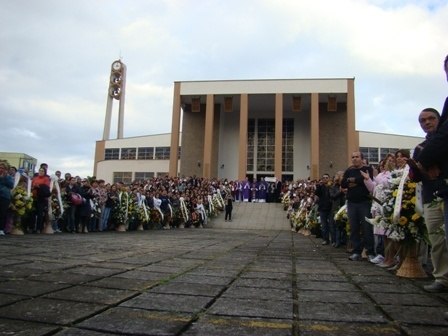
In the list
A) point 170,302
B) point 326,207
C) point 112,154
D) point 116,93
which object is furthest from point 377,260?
point 116,93

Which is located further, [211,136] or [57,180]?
[211,136]

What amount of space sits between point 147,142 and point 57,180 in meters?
35.4

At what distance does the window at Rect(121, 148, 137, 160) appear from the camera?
46750 mm

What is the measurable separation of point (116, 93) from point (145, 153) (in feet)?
36.3

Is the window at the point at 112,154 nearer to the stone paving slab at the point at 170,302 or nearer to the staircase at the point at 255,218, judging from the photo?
the staircase at the point at 255,218

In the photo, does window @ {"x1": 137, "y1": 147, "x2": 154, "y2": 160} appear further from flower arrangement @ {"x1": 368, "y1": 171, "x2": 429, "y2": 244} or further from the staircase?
flower arrangement @ {"x1": 368, "y1": 171, "x2": 429, "y2": 244}

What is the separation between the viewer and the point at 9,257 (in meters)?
5.08

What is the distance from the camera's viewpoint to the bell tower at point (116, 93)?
50562mm

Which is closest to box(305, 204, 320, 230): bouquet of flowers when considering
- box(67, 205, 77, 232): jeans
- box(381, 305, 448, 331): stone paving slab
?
box(67, 205, 77, 232): jeans

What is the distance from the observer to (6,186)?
9.40 m

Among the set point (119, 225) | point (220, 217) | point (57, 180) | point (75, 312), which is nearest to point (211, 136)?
point (220, 217)

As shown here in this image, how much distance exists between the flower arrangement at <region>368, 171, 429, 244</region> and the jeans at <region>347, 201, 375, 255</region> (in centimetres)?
132

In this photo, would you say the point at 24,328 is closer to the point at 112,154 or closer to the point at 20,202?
the point at 20,202

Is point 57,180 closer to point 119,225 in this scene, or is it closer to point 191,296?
point 119,225
